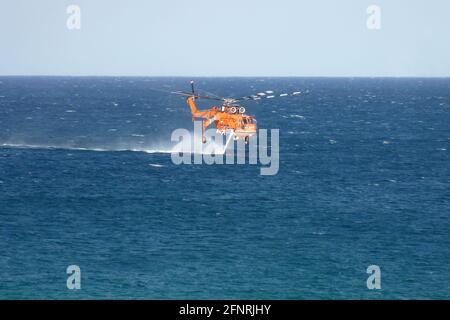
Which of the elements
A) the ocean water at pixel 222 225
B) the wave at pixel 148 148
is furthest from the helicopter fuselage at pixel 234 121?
the wave at pixel 148 148

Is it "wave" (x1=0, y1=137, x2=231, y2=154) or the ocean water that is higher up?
"wave" (x1=0, y1=137, x2=231, y2=154)

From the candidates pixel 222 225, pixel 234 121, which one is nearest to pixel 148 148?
pixel 234 121

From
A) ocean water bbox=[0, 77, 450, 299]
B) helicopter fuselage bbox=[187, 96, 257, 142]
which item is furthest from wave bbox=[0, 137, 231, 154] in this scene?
helicopter fuselage bbox=[187, 96, 257, 142]

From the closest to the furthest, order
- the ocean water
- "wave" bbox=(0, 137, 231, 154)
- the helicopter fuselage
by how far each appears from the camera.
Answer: the ocean water, the helicopter fuselage, "wave" bbox=(0, 137, 231, 154)

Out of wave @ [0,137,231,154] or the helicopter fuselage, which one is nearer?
the helicopter fuselage

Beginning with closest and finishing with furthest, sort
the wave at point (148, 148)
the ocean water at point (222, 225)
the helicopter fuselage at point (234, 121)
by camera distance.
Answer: the ocean water at point (222, 225) < the helicopter fuselage at point (234, 121) < the wave at point (148, 148)

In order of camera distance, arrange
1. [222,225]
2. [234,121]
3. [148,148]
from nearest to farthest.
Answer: [222,225] → [234,121] → [148,148]

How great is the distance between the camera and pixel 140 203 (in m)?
105

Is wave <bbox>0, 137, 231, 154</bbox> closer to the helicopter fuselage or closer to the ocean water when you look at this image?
the ocean water

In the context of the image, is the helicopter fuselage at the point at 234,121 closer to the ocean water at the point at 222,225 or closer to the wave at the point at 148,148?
the ocean water at the point at 222,225

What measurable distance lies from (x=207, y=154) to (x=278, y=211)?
46.6m

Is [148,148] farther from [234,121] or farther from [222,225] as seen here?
[222,225]

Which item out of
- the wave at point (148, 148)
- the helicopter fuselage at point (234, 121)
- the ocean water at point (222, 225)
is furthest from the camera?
the wave at point (148, 148)

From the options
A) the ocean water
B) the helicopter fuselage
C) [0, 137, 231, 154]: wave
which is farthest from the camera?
[0, 137, 231, 154]: wave
